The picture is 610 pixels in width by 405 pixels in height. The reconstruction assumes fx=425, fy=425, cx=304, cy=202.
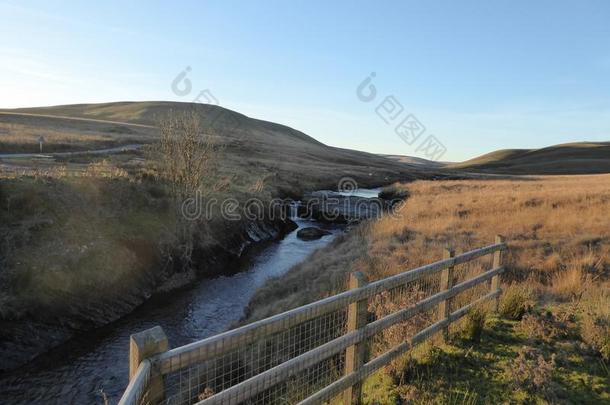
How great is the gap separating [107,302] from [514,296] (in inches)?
527

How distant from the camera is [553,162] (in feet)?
436

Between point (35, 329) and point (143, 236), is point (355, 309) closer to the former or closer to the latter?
point (35, 329)

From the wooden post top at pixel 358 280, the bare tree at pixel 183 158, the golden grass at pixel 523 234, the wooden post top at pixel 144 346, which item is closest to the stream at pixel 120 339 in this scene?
the wooden post top at pixel 144 346

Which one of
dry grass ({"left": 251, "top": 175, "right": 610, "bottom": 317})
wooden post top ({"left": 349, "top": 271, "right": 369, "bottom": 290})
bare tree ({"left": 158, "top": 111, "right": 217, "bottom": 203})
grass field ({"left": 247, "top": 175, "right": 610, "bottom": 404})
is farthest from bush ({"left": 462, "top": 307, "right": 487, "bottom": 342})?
bare tree ({"left": 158, "top": 111, "right": 217, "bottom": 203})

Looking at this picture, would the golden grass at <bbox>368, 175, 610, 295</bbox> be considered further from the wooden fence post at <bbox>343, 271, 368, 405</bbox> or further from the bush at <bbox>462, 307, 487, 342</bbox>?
the wooden fence post at <bbox>343, 271, 368, 405</bbox>

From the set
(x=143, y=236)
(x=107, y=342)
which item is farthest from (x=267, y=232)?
(x=107, y=342)

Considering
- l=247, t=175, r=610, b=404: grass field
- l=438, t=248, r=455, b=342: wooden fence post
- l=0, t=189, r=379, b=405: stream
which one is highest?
l=438, t=248, r=455, b=342: wooden fence post

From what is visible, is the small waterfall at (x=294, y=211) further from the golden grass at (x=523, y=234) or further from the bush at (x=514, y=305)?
the bush at (x=514, y=305)

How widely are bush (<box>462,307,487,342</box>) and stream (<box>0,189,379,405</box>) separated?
5.82 metres

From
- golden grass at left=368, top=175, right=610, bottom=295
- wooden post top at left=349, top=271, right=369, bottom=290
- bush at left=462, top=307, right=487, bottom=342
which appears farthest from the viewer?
golden grass at left=368, top=175, right=610, bottom=295

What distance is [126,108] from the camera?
5472 inches

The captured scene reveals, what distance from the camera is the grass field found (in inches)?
226

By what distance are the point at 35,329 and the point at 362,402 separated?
Result: 11549 mm

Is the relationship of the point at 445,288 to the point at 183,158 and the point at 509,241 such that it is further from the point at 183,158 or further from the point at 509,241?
the point at 183,158
